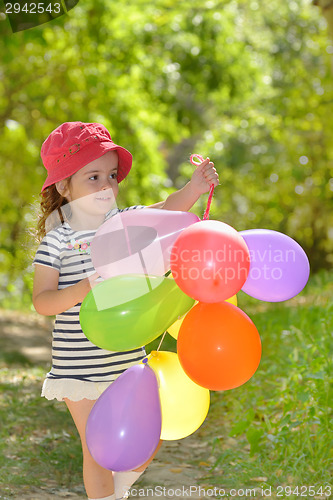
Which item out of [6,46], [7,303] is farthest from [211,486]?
[7,303]

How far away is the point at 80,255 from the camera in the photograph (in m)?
2.09

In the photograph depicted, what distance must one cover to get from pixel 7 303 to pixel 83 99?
10.4ft

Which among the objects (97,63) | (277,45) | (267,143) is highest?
(97,63)

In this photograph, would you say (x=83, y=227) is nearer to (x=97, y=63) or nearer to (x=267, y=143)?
(x=97, y=63)

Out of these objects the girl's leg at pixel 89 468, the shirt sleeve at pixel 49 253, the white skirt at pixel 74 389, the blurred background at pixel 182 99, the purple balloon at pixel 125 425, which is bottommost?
the blurred background at pixel 182 99

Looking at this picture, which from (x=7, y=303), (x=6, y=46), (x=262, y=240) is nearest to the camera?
(x=262, y=240)

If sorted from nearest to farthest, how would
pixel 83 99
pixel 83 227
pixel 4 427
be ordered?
pixel 83 227
pixel 4 427
pixel 83 99

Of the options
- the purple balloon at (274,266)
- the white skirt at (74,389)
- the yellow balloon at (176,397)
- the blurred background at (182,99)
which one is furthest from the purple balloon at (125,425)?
the blurred background at (182,99)

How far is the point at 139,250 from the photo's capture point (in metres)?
1.79

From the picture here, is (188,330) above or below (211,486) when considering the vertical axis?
above

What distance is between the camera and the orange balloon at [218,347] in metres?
1.70

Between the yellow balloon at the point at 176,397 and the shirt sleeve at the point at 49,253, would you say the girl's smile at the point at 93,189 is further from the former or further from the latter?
the yellow balloon at the point at 176,397

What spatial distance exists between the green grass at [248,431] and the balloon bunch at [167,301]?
0.95 meters

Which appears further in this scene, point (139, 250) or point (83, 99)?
point (83, 99)
